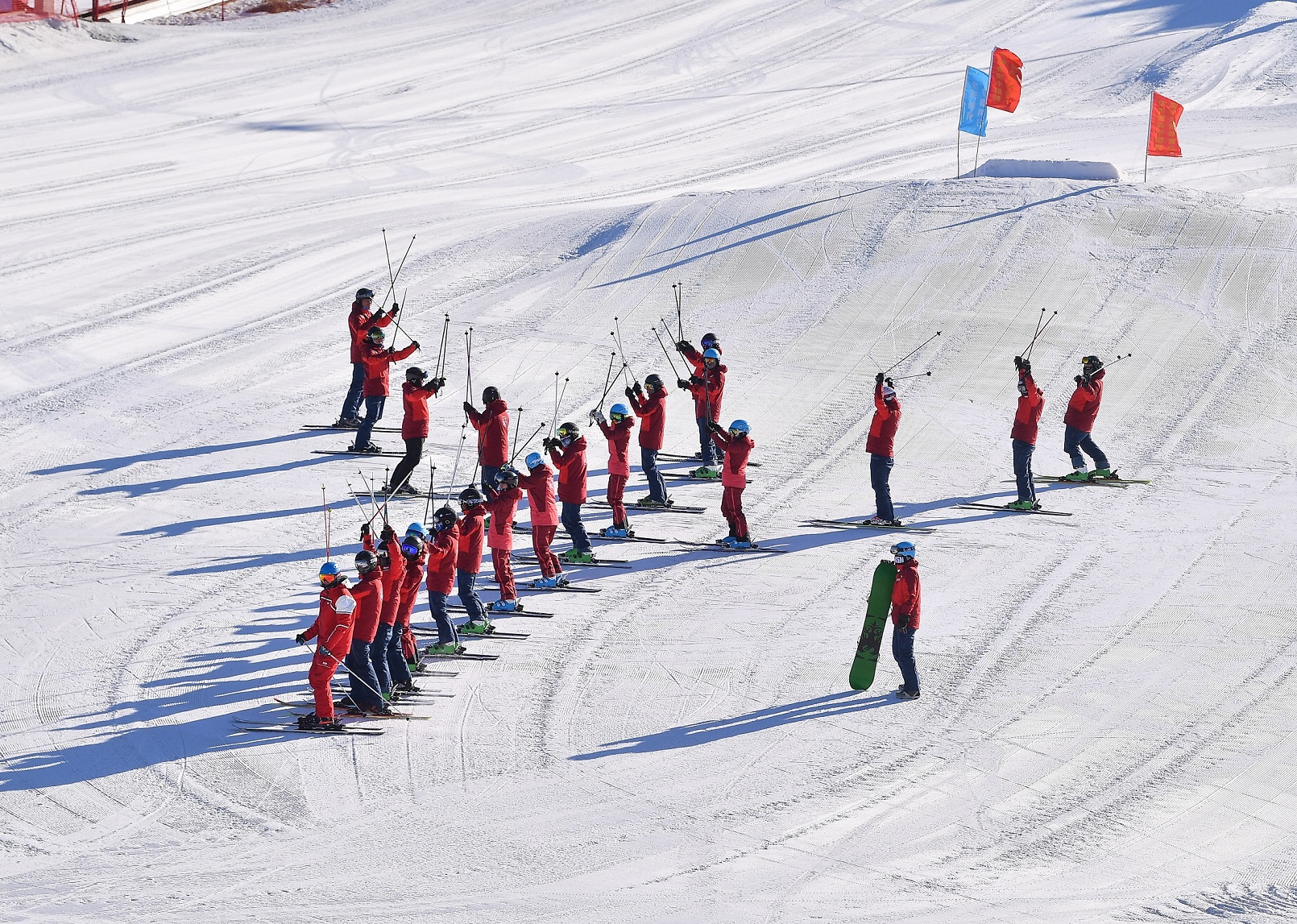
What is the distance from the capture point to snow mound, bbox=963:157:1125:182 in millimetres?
26641

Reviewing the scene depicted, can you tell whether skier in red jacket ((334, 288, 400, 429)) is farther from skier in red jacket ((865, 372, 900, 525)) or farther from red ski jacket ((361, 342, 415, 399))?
skier in red jacket ((865, 372, 900, 525))

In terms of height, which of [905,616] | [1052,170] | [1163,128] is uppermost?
[1163,128]

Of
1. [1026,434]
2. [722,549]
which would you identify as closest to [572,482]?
[722,549]

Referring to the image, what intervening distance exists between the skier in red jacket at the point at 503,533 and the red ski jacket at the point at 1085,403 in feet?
23.1

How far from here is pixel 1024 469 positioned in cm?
1758

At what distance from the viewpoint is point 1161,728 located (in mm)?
12422

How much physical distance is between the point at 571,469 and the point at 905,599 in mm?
3908

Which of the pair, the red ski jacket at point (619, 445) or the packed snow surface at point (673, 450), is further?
the red ski jacket at point (619, 445)

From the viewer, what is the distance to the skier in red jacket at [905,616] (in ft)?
41.9

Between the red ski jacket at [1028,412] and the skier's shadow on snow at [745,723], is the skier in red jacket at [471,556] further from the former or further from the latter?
the red ski jacket at [1028,412]

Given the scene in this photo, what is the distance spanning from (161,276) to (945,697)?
14763 millimetres

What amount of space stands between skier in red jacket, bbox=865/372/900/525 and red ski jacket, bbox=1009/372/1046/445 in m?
1.51

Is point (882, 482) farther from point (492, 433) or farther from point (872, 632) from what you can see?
point (872, 632)


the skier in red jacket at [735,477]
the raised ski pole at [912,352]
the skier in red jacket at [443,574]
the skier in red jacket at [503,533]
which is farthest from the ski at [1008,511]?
the skier in red jacket at [443,574]
